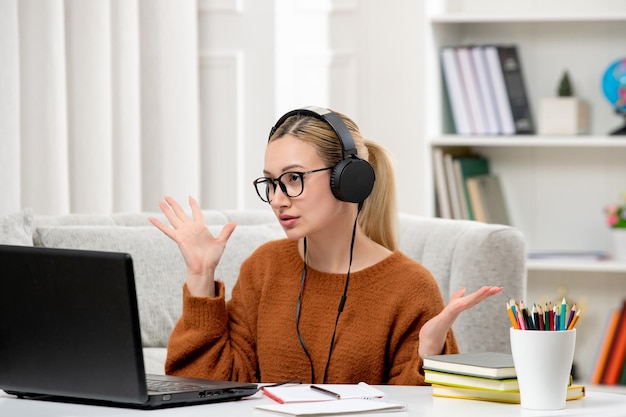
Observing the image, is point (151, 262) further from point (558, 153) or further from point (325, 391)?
point (558, 153)

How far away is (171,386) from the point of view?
51.7 inches

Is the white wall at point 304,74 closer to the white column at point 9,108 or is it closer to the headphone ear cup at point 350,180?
the white column at point 9,108

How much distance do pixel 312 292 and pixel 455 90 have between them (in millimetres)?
1910

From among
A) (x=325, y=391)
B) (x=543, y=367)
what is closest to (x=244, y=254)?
(x=325, y=391)

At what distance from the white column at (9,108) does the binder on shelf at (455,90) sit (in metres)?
1.50

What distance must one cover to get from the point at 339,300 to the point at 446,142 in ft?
6.01

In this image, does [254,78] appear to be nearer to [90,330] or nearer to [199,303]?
[199,303]

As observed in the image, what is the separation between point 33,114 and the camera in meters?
2.64

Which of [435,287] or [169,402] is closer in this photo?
[169,402]

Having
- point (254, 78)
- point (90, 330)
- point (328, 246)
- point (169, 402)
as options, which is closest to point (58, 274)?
point (90, 330)

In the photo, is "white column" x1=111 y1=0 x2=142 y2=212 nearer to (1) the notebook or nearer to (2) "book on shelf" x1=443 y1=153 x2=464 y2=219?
(2) "book on shelf" x1=443 y1=153 x2=464 y2=219

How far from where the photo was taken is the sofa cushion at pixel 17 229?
204cm

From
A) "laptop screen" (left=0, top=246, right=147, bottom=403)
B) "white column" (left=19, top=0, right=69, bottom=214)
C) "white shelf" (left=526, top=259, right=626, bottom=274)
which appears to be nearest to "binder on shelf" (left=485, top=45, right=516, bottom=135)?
"white shelf" (left=526, top=259, right=626, bottom=274)

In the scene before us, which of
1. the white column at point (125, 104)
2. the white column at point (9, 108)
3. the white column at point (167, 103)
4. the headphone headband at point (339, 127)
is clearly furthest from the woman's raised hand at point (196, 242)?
the white column at point (167, 103)
